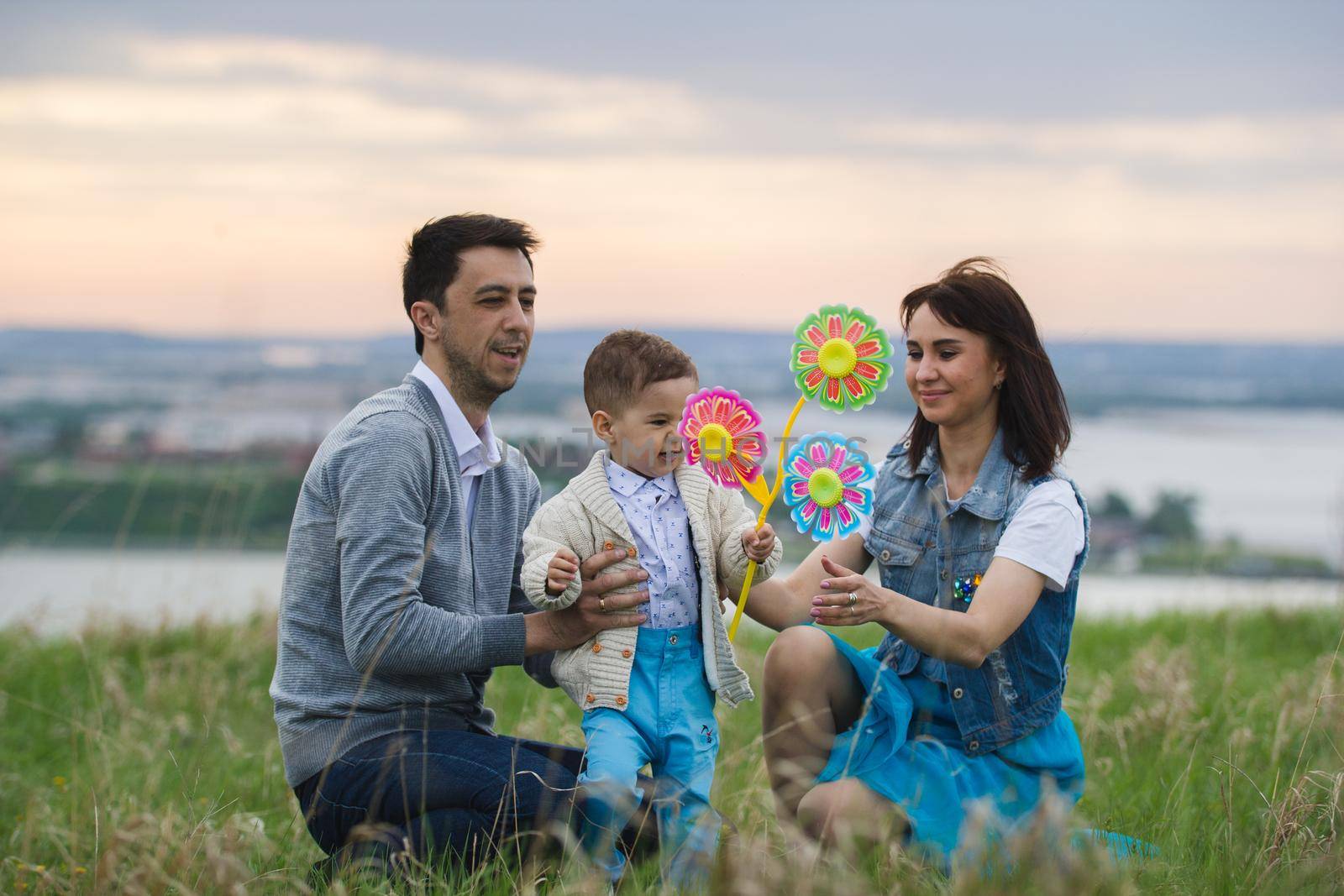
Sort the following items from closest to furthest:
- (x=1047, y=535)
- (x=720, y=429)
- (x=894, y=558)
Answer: (x=720, y=429)
(x=1047, y=535)
(x=894, y=558)

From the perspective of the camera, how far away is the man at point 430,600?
10.8ft

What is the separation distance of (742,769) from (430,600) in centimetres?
155

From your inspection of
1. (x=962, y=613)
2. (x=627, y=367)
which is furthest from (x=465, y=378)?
(x=962, y=613)

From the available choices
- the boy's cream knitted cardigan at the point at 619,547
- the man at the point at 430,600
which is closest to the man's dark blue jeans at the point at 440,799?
the man at the point at 430,600

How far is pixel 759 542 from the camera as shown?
3.30m

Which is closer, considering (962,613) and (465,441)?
(962,613)

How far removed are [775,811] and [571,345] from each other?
17.6ft

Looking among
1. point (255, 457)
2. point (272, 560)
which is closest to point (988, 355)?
point (255, 457)

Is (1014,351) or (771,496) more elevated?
(1014,351)

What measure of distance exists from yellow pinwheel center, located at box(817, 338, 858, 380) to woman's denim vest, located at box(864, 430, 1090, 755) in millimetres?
477

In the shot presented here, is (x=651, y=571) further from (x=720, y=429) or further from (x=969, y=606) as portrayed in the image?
(x=969, y=606)

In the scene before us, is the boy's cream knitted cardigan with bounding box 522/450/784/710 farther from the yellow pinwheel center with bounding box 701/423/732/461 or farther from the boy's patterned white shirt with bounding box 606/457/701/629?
the yellow pinwheel center with bounding box 701/423/732/461

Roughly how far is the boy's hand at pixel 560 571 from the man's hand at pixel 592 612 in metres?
0.10

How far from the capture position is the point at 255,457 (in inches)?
282
